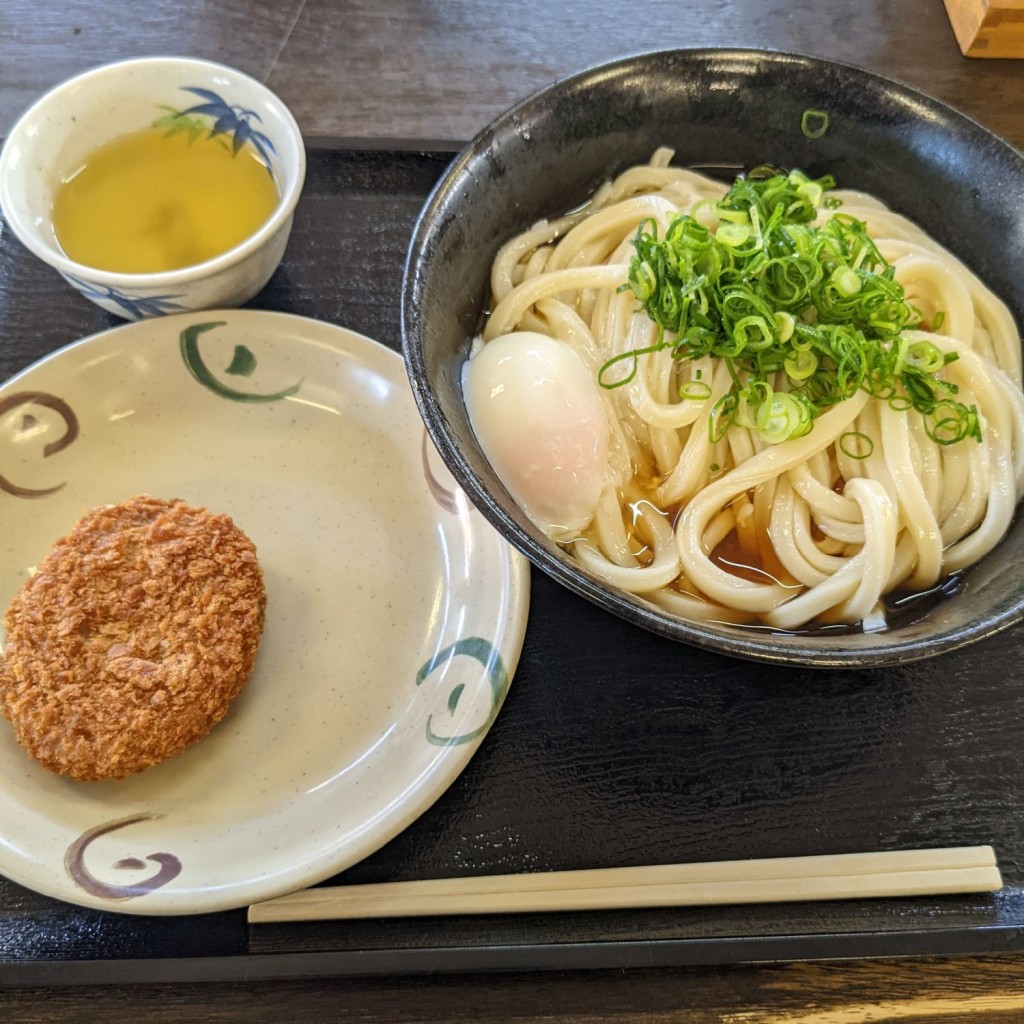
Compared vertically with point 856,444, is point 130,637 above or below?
below

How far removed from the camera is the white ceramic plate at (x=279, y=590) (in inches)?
50.8

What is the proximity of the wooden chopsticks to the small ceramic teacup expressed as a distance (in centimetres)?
117

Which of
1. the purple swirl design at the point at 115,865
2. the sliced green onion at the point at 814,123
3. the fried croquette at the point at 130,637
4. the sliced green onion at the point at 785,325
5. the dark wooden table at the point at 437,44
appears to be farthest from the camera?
the dark wooden table at the point at 437,44

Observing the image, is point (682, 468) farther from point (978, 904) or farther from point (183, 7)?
point (183, 7)

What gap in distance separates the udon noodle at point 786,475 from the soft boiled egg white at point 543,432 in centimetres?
5

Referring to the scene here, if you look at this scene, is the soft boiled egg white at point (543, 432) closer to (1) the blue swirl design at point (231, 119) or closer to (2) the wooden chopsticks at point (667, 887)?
(2) the wooden chopsticks at point (667, 887)

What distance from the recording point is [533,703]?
1.49m

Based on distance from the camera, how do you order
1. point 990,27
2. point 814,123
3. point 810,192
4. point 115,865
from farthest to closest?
1. point 990,27
2. point 814,123
3. point 810,192
4. point 115,865

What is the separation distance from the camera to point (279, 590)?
161 cm

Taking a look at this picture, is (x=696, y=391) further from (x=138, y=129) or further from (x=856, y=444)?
(x=138, y=129)

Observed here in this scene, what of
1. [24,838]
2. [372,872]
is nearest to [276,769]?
→ [372,872]

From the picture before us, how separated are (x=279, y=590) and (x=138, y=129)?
1.15 meters

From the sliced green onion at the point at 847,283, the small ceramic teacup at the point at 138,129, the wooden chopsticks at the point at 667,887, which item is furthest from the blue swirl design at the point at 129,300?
the sliced green onion at the point at 847,283

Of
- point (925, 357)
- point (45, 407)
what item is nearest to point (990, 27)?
point (925, 357)
